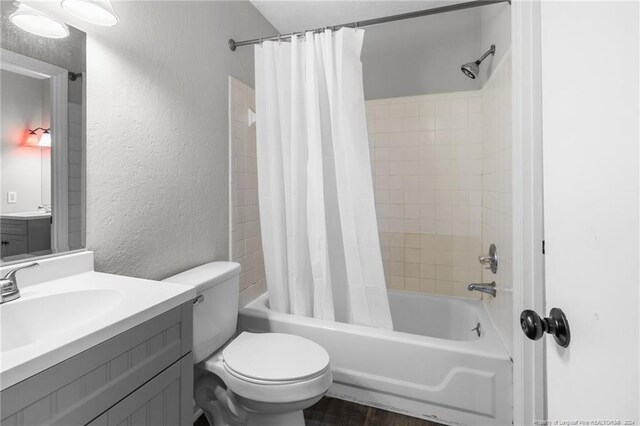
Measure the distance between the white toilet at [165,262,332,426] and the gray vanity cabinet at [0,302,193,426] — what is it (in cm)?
32

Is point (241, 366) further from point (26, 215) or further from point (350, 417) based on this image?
point (26, 215)

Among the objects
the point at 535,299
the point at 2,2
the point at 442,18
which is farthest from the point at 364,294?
the point at 442,18

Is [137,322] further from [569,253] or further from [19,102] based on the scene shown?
[569,253]

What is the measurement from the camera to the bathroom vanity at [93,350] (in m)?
0.58

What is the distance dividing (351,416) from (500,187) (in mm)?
1416

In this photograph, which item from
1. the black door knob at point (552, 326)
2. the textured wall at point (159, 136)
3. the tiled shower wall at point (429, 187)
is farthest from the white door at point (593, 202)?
the tiled shower wall at point (429, 187)

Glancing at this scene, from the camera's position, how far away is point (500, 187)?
165 centimetres

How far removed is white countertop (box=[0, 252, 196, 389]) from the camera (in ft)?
1.92

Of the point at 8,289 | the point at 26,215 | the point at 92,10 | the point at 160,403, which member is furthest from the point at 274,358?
the point at 92,10

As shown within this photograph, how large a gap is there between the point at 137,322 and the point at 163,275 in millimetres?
736

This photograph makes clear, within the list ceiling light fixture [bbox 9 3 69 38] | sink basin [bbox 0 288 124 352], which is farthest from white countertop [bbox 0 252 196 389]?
ceiling light fixture [bbox 9 3 69 38]

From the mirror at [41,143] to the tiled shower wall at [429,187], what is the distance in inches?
76.7

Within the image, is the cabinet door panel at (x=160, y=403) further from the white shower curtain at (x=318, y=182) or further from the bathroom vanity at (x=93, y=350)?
the white shower curtain at (x=318, y=182)

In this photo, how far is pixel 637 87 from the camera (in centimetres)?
40
